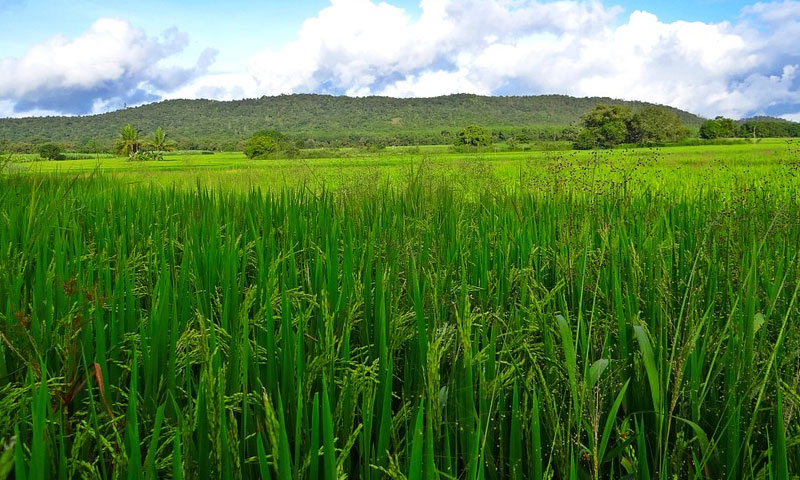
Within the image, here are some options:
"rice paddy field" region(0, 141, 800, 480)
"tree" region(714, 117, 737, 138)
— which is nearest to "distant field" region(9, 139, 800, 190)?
"rice paddy field" region(0, 141, 800, 480)

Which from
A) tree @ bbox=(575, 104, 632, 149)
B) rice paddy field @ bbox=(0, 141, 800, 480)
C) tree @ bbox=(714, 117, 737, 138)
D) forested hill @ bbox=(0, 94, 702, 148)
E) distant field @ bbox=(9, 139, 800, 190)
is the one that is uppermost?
forested hill @ bbox=(0, 94, 702, 148)

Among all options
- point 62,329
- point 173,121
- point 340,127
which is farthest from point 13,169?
point 340,127

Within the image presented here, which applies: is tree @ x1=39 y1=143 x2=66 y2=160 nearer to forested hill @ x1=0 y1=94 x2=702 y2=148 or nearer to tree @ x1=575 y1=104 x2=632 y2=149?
tree @ x1=575 y1=104 x2=632 y2=149

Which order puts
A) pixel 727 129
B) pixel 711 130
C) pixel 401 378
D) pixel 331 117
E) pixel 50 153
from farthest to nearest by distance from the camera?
pixel 331 117
pixel 711 130
pixel 727 129
pixel 50 153
pixel 401 378

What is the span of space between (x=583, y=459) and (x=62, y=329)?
1259 mm

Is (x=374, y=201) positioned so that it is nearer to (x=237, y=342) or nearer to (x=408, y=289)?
(x=408, y=289)

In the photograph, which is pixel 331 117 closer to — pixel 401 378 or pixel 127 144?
pixel 127 144

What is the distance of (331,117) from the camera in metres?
118

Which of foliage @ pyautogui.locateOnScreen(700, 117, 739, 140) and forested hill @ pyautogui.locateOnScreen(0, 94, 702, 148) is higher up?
forested hill @ pyautogui.locateOnScreen(0, 94, 702, 148)

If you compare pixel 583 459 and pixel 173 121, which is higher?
pixel 173 121

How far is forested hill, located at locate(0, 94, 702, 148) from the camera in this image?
86.1 m

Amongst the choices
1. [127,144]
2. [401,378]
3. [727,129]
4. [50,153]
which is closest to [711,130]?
[727,129]

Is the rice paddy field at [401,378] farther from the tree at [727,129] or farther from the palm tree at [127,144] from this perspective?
the tree at [727,129]

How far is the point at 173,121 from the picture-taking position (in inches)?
3686
